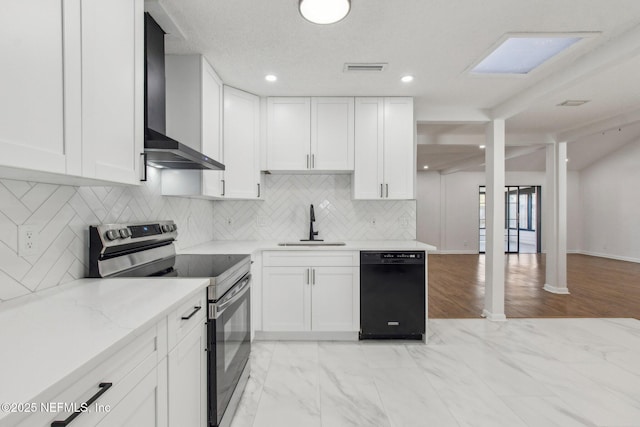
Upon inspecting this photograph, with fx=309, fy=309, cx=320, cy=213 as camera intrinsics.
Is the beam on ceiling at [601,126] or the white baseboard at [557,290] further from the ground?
the beam on ceiling at [601,126]

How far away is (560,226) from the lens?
16.0ft

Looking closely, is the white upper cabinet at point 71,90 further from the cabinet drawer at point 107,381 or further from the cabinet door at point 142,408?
the cabinet door at point 142,408

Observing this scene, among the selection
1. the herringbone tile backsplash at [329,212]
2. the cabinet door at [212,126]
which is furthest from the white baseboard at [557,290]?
the cabinet door at [212,126]

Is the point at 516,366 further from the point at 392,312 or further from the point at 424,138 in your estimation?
the point at 424,138

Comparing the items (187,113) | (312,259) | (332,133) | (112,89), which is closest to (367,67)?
(332,133)

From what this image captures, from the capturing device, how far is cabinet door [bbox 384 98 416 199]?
10.7ft

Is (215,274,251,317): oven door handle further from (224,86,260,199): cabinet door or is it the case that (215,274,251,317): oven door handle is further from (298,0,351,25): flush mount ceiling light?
(298,0,351,25): flush mount ceiling light

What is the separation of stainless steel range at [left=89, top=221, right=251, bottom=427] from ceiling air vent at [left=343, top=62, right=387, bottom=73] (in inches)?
69.0

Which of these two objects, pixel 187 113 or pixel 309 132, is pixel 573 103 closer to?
pixel 309 132

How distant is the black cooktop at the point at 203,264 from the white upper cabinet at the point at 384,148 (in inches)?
63.2

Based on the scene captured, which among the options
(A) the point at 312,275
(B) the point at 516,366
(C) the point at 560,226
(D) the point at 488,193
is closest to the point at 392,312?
(A) the point at 312,275

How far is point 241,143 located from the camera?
10.0 feet

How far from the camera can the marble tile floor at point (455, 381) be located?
75.8 inches

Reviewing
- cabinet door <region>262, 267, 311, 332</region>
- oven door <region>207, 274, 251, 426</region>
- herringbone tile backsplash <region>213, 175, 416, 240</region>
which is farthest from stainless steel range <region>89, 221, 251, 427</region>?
herringbone tile backsplash <region>213, 175, 416, 240</region>
